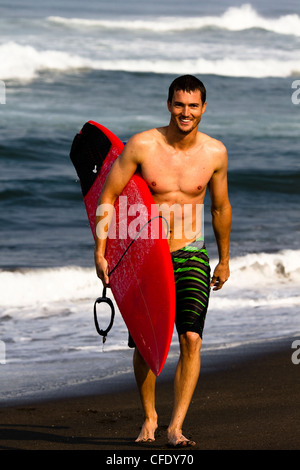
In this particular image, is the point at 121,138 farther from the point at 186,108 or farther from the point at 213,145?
the point at 186,108

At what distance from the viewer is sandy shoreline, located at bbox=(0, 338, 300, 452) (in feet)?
12.6

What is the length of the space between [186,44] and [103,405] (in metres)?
27.7

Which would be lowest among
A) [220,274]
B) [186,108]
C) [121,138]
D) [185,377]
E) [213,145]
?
[121,138]

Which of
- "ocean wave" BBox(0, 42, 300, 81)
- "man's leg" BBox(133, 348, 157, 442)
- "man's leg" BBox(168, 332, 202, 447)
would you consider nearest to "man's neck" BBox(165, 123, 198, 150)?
"man's leg" BBox(168, 332, 202, 447)

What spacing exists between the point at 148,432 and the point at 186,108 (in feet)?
5.00

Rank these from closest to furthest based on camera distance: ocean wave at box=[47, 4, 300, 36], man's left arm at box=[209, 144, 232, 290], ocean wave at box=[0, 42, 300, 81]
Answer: man's left arm at box=[209, 144, 232, 290] < ocean wave at box=[0, 42, 300, 81] < ocean wave at box=[47, 4, 300, 36]

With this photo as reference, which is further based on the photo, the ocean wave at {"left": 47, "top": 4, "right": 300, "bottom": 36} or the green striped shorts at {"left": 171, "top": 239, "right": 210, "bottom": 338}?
the ocean wave at {"left": 47, "top": 4, "right": 300, "bottom": 36}

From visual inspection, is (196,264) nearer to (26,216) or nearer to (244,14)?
(26,216)

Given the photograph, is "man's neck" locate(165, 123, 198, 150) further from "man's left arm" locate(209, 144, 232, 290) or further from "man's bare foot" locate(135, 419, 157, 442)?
"man's bare foot" locate(135, 419, 157, 442)

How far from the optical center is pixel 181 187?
387 centimetres

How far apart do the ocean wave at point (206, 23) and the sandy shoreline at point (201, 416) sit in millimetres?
29115

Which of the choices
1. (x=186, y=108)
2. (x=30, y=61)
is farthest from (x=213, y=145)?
(x=30, y=61)

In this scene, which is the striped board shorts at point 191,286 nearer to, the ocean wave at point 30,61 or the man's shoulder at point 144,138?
the man's shoulder at point 144,138

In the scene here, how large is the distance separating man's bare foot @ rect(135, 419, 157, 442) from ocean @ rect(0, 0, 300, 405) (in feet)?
3.92
